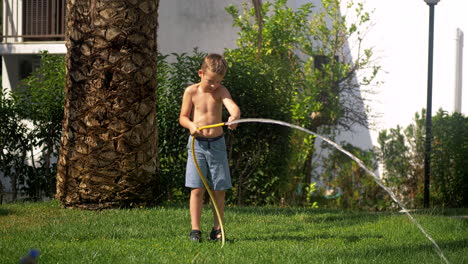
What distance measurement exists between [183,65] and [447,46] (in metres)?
8.77

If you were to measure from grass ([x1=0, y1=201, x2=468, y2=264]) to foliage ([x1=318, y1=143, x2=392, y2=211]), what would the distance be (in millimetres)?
4017

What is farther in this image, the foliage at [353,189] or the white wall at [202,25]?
the white wall at [202,25]

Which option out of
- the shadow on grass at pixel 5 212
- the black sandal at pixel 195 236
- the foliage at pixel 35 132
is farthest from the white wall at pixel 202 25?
the black sandal at pixel 195 236

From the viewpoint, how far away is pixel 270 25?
14070 millimetres

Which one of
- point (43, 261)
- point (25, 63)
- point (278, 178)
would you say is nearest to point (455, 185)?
point (278, 178)

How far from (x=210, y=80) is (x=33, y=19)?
555 inches

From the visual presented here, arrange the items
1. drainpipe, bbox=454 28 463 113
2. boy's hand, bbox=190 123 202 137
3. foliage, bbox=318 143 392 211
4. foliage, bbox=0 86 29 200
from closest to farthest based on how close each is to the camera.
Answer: boy's hand, bbox=190 123 202 137 < foliage, bbox=0 86 29 200 < foliage, bbox=318 143 392 211 < drainpipe, bbox=454 28 463 113

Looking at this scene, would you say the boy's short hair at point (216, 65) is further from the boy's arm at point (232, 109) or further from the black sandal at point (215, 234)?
the black sandal at point (215, 234)

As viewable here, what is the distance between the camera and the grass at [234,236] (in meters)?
5.47

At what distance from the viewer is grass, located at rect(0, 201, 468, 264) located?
547 cm

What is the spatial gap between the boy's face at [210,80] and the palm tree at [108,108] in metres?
2.17

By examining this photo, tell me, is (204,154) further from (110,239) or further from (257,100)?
(257,100)

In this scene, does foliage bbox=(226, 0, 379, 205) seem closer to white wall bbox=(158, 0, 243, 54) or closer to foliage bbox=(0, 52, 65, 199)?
white wall bbox=(158, 0, 243, 54)

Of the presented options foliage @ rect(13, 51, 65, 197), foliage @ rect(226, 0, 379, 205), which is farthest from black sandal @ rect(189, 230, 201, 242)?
foliage @ rect(226, 0, 379, 205)
